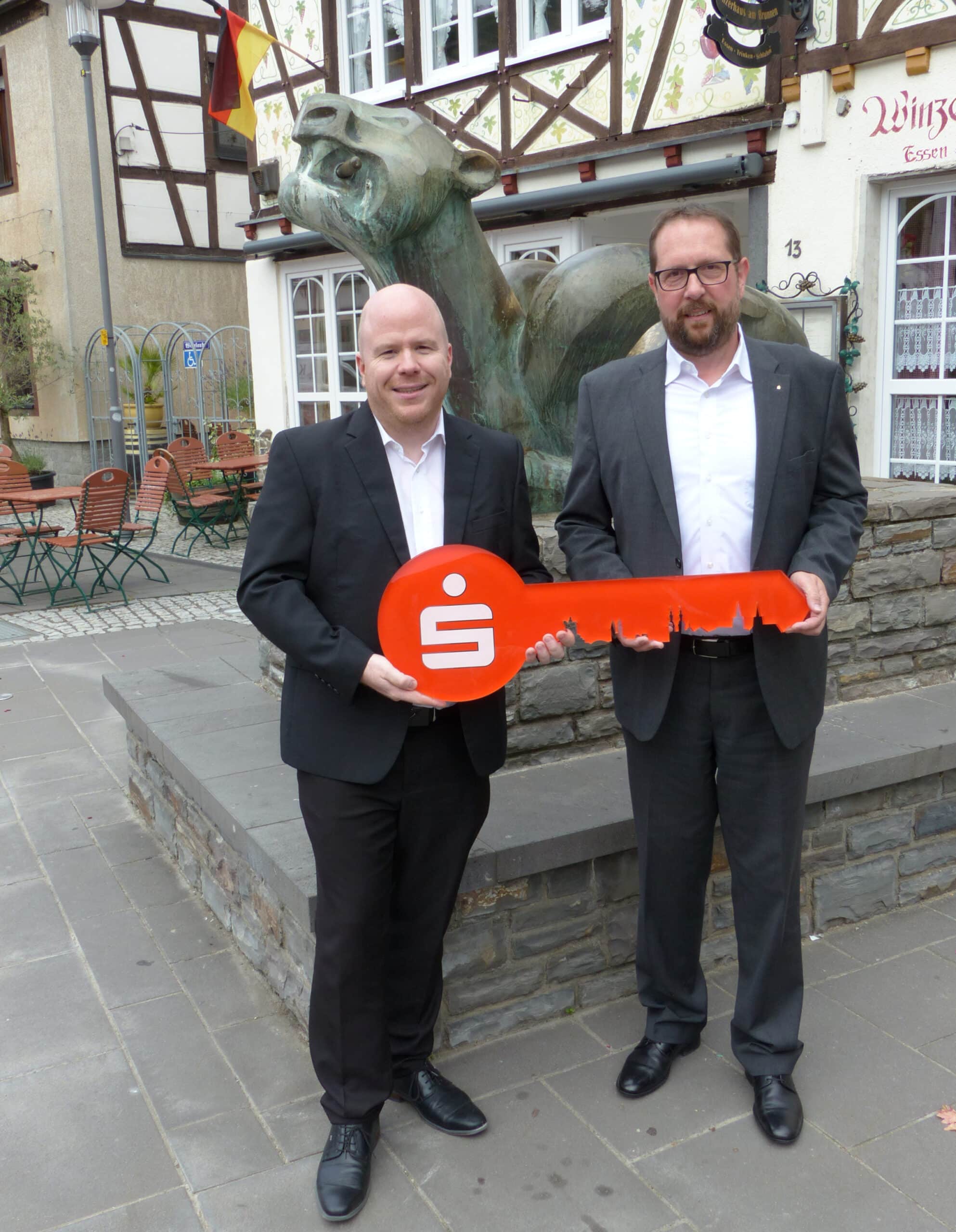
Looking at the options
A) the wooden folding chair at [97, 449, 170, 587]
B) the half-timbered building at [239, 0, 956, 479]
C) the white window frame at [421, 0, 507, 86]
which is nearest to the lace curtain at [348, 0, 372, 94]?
the half-timbered building at [239, 0, 956, 479]

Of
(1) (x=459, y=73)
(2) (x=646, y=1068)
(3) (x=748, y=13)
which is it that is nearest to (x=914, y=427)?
(3) (x=748, y=13)

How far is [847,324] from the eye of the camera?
789cm

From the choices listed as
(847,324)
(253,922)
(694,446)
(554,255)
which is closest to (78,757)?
(253,922)

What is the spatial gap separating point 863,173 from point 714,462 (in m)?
6.22

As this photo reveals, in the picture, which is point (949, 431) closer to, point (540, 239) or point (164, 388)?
point (540, 239)

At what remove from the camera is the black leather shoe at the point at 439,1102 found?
2.58 m

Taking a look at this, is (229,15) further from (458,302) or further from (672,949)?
(672,949)

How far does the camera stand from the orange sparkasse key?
7.00 ft

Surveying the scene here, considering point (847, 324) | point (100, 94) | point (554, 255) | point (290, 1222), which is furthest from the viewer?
point (100, 94)

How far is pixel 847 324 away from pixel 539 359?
4.69 metres

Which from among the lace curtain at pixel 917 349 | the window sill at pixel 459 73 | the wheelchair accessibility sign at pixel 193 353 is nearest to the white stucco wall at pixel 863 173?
the lace curtain at pixel 917 349

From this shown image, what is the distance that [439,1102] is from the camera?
2.61 metres

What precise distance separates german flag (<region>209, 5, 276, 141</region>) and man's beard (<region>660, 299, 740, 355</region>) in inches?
317

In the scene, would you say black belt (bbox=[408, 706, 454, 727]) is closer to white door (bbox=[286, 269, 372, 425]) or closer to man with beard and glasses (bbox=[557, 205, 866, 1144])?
man with beard and glasses (bbox=[557, 205, 866, 1144])
